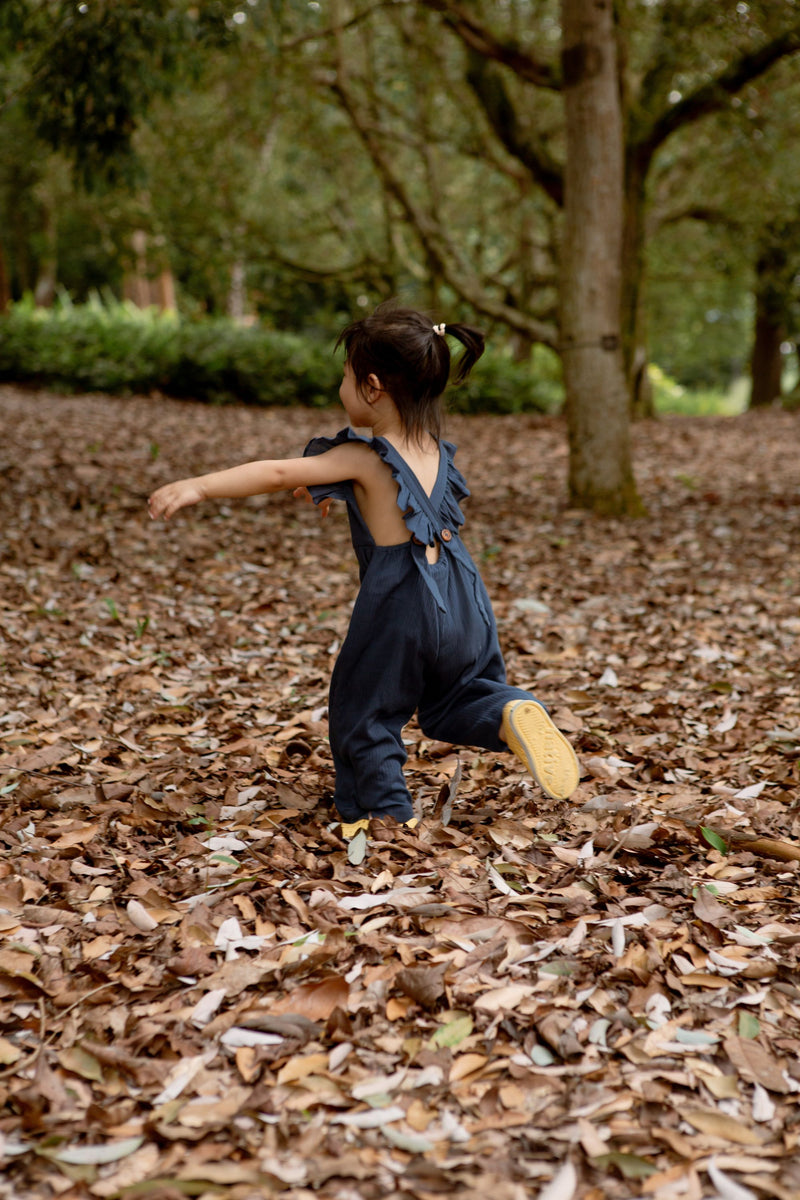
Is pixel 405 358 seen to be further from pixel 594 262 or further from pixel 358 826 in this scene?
pixel 594 262

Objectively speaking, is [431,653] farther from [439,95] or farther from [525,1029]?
[439,95]

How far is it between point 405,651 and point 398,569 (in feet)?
0.71

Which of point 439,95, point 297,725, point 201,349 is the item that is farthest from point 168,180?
point 297,725

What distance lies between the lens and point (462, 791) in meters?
3.22

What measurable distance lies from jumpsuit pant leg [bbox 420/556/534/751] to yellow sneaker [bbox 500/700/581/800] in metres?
0.06

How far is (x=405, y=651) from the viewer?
2.73 m

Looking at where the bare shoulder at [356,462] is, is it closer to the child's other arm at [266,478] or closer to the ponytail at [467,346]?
the child's other arm at [266,478]

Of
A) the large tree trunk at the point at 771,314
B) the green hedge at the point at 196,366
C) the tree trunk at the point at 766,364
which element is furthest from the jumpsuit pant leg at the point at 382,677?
the tree trunk at the point at 766,364

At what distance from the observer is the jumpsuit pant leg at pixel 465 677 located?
281cm

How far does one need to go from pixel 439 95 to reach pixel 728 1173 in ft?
46.0

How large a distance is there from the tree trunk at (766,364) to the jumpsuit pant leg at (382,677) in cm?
1623

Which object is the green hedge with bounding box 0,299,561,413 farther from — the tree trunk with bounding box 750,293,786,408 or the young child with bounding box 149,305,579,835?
the young child with bounding box 149,305,579,835

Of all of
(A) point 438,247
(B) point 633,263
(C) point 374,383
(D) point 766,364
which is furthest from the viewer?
(D) point 766,364

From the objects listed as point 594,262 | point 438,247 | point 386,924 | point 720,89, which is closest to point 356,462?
point 386,924
